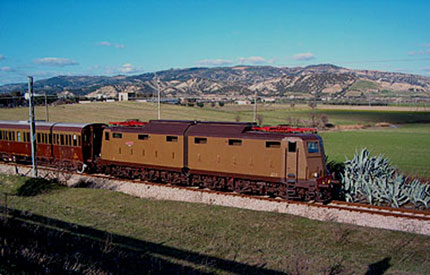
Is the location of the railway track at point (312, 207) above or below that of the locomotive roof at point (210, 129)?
below

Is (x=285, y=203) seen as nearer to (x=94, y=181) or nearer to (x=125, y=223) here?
(x=125, y=223)

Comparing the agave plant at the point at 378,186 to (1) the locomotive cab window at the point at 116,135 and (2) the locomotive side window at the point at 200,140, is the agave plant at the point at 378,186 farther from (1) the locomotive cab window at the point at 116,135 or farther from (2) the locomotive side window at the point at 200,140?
(1) the locomotive cab window at the point at 116,135

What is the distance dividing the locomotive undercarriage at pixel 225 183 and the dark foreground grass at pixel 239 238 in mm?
3393

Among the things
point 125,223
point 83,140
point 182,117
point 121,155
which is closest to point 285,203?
point 125,223

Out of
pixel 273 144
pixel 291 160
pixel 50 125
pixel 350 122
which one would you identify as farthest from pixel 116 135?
pixel 350 122

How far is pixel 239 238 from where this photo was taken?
1197cm

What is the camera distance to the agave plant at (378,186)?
712 inches

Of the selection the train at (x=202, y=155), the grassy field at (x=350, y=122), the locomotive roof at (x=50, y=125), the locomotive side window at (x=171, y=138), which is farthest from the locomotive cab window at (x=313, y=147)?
the locomotive roof at (x=50, y=125)

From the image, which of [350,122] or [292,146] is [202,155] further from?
[350,122]

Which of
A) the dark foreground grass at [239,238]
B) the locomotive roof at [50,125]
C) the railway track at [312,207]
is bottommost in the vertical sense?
the railway track at [312,207]

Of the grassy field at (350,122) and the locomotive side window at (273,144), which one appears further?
the grassy field at (350,122)

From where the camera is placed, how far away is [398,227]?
15336 mm

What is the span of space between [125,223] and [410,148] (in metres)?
34.4

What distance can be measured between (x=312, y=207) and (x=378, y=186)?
14.1ft
